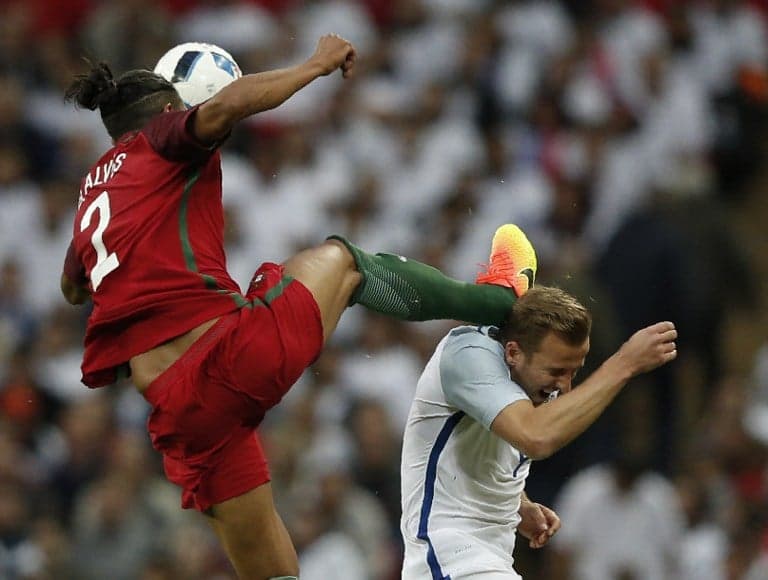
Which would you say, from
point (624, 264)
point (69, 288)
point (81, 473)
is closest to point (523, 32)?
point (624, 264)

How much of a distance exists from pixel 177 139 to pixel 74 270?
69cm

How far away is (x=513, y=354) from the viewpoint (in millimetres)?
4910

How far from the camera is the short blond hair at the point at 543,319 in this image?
477 centimetres

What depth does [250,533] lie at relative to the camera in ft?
17.2

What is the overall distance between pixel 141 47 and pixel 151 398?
6117 millimetres

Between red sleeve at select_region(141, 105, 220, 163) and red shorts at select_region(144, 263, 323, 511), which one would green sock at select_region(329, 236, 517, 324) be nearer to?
red shorts at select_region(144, 263, 323, 511)

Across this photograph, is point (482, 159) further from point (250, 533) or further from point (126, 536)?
point (250, 533)

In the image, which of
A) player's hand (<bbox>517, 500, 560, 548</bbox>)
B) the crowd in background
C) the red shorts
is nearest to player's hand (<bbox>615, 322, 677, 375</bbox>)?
player's hand (<bbox>517, 500, 560, 548</bbox>)

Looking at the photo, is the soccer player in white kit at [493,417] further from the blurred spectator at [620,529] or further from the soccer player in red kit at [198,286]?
the blurred spectator at [620,529]

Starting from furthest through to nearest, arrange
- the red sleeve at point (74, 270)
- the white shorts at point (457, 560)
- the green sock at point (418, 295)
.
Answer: the red sleeve at point (74, 270) < the green sock at point (418, 295) < the white shorts at point (457, 560)

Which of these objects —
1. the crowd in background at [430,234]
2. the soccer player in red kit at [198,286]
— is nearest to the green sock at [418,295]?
the soccer player in red kit at [198,286]

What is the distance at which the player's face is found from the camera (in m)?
4.79

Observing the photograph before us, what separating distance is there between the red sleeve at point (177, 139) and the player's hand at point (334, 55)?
15.6 inches

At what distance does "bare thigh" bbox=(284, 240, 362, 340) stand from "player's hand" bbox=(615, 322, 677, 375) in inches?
34.1
